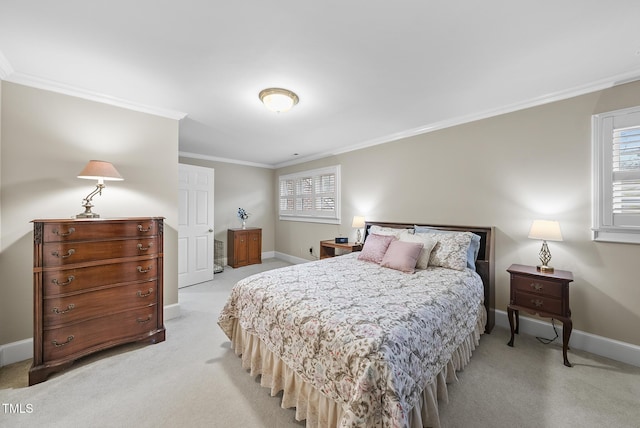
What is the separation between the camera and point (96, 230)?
2.18 meters

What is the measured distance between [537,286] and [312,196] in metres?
4.06

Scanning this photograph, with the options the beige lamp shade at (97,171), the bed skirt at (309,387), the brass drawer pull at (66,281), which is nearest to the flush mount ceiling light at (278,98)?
the beige lamp shade at (97,171)

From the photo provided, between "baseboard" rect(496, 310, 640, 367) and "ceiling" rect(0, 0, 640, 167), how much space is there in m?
2.41

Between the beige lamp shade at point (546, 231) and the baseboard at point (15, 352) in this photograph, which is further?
the beige lamp shade at point (546, 231)

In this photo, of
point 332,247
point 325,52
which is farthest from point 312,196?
point 325,52

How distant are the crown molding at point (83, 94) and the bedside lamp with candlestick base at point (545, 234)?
13.7 ft

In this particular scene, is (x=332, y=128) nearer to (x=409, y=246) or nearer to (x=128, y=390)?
(x=409, y=246)

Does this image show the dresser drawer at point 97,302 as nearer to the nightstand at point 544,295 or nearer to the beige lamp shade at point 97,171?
the beige lamp shade at point 97,171

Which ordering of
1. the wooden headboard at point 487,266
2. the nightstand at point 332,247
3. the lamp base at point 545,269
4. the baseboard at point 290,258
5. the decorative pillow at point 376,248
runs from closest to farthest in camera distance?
the lamp base at point 545,269 < the wooden headboard at point 487,266 < the decorative pillow at point 376,248 < the nightstand at point 332,247 < the baseboard at point 290,258

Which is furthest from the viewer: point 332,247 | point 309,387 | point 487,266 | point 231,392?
point 332,247

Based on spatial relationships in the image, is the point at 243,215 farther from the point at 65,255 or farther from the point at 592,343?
the point at 592,343

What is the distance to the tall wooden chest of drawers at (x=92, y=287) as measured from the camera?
6.33 feet

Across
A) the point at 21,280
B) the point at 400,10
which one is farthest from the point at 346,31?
the point at 21,280

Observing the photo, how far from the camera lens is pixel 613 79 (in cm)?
221
